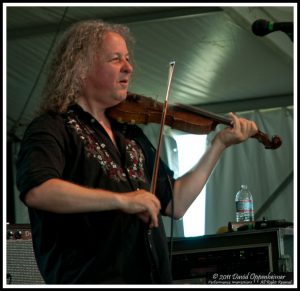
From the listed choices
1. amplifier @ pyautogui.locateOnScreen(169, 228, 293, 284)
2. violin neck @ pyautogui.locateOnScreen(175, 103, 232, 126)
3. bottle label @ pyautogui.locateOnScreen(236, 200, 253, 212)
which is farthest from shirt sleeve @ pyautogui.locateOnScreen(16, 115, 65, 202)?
bottle label @ pyautogui.locateOnScreen(236, 200, 253, 212)

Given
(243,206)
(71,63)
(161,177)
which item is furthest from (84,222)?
(243,206)

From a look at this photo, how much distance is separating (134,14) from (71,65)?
2949 mm

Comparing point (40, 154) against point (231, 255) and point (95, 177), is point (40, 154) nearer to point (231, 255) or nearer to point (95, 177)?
point (95, 177)

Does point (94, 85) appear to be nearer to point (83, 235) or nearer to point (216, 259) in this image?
point (83, 235)

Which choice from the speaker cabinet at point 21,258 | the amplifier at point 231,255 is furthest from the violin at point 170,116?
the speaker cabinet at point 21,258

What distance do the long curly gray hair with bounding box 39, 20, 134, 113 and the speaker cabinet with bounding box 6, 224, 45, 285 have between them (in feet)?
3.60

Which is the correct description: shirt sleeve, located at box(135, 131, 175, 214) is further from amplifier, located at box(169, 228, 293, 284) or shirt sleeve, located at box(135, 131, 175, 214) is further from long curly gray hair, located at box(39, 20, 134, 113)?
amplifier, located at box(169, 228, 293, 284)

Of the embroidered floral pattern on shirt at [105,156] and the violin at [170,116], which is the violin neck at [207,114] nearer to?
the violin at [170,116]

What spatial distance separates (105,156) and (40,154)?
221mm

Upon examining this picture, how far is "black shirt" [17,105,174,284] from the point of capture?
6.41 feet

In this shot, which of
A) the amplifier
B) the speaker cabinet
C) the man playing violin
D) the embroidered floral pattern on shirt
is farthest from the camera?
the speaker cabinet

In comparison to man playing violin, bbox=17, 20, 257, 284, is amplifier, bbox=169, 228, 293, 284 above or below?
below

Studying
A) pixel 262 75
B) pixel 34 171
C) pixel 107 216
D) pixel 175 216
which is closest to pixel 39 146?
pixel 34 171

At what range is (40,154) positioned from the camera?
196 centimetres
